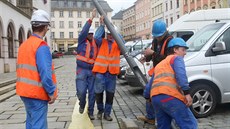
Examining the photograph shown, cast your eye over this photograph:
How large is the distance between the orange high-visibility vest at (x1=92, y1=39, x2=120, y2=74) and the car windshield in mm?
1937

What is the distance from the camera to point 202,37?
314 inches

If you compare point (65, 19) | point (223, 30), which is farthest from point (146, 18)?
point (223, 30)

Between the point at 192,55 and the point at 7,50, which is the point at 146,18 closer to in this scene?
the point at 7,50

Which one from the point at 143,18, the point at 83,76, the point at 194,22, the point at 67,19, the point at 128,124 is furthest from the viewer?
the point at 67,19

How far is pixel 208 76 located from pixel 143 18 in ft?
286

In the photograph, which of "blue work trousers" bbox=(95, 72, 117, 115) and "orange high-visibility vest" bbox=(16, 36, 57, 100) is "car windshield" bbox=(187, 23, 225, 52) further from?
"orange high-visibility vest" bbox=(16, 36, 57, 100)

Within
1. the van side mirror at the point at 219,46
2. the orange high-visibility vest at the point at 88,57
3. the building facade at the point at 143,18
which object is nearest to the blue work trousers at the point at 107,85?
the orange high-visibility vest at the point at 88,57

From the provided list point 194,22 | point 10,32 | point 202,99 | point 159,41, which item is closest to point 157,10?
point 10,32

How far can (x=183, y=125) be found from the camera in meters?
4.31

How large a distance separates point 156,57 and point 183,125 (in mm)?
1937

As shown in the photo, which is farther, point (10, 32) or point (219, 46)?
point (10, 32)

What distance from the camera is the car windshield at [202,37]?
7.55 m

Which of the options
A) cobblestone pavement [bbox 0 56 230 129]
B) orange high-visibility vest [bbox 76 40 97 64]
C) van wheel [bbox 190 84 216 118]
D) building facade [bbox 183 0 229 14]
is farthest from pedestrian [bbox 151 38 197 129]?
building facade [bbox 183 0 229 14]

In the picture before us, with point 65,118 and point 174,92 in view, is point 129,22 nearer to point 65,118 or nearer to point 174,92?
point 65,118
